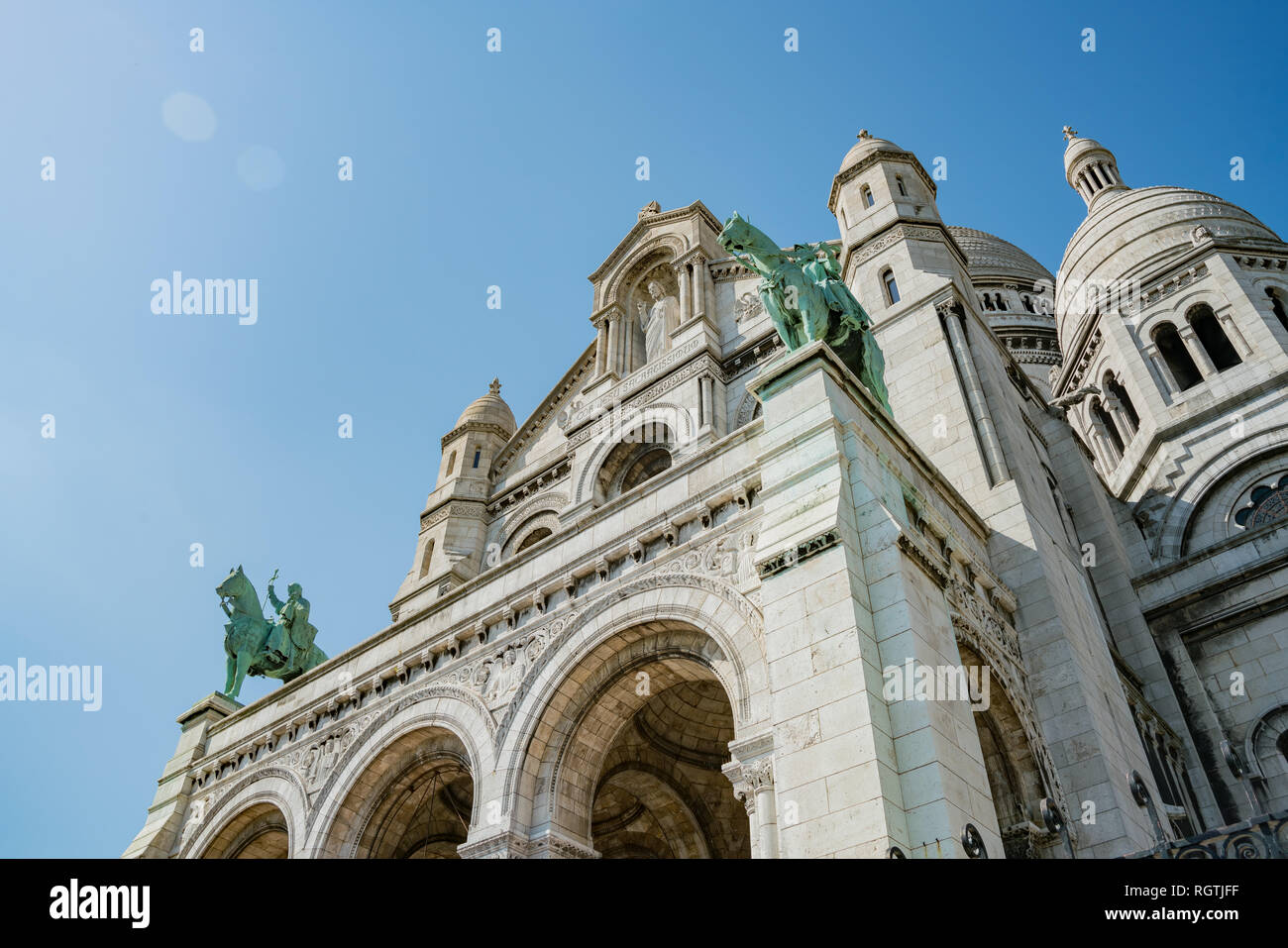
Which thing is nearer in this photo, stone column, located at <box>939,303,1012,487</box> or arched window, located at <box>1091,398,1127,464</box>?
stone column, located at <box>939,303,1012,487</box>

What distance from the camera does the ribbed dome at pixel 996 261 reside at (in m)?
49.5

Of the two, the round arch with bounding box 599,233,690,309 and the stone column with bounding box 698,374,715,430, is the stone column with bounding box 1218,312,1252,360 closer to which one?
the stone column with bounding box 698,374,715,430

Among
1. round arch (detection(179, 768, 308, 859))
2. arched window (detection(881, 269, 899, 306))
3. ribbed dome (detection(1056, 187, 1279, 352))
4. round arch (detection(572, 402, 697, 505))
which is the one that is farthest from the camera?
ribbed dome (detection(1056, 187, 1279, 352))

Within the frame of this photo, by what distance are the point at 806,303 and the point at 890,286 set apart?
27.4 ft

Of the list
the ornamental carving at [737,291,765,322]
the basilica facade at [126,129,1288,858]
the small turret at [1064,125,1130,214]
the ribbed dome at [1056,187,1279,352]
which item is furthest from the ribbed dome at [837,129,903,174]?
the small turret at [1064,125,1130,214]

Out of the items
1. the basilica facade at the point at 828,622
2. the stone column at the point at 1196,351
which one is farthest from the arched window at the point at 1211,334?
the stone column at the point at 1196,351

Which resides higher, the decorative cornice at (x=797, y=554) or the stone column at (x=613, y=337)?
the stone column at (x=613, y=337)

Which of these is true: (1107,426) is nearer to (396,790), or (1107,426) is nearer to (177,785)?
(396,790)

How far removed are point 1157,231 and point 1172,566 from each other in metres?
16.1

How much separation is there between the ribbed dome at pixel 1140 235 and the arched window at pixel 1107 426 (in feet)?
9.88

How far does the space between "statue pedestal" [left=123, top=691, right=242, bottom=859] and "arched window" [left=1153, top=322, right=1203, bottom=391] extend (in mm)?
28260

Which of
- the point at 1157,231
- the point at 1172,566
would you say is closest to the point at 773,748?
the point at 1172,566

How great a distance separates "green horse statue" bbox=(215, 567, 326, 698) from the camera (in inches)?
947

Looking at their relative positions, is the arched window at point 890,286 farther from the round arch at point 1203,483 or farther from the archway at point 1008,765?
the round arch at point 1203,483
